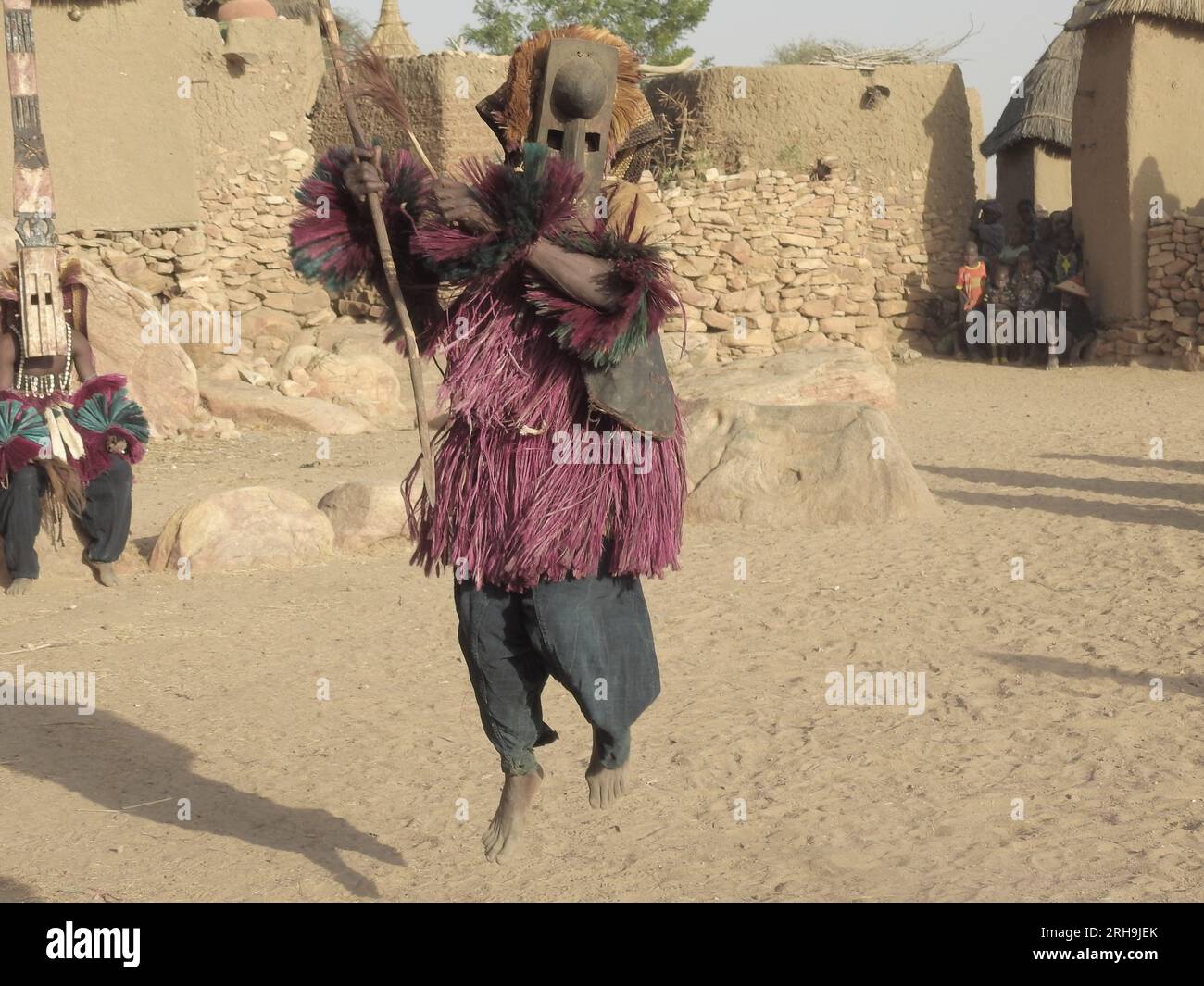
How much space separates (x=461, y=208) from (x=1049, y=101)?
1893cm

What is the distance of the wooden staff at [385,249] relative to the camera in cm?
317

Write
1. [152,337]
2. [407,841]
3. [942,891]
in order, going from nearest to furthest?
[942,891], [407,841], [152,337]

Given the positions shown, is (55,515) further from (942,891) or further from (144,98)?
(144,98)

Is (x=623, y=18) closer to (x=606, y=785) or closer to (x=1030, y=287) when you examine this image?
(x=1030, y=287)

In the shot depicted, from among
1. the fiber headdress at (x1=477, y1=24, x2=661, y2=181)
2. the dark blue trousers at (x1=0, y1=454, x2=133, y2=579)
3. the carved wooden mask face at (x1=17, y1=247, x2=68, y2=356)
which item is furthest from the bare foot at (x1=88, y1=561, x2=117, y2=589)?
the fiber headdress at (x1=477, y1=24, x2=661, y2=181)

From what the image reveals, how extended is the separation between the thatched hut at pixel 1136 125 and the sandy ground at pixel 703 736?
27.4ft

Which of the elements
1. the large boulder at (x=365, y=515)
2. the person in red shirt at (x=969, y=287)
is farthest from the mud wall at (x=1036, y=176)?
the large boulder at (x=365, y=515)

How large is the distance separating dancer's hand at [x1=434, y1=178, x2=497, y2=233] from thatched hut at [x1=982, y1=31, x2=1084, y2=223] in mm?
18463

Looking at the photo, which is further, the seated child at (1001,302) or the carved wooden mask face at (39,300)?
the seated child at (1001,302)

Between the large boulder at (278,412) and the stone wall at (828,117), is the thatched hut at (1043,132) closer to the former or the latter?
the stone wall at (828,117)

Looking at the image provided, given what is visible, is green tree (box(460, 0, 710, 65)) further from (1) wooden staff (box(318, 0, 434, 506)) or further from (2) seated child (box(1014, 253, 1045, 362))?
(1) wooden staff (box(318, 0, 434, 506))

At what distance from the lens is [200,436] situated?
38.4ft

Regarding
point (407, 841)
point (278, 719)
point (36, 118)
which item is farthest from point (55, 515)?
point (407, 841)

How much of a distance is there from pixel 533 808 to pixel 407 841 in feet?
1.32
